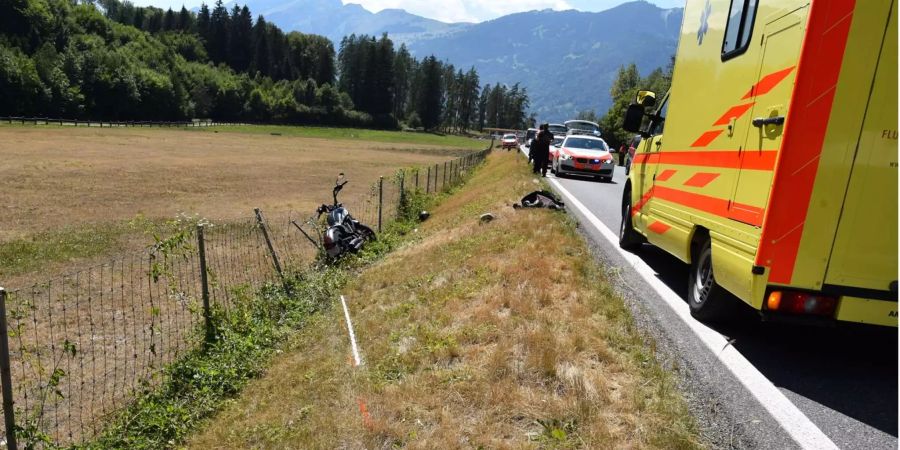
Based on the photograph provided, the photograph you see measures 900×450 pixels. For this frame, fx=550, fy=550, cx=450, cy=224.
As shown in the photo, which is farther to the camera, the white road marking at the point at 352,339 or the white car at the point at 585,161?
the white car at the point at 585,161

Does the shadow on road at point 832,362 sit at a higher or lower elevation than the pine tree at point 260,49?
lower

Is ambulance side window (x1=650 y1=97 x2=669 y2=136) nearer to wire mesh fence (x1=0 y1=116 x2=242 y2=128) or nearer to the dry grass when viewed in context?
the dry grass

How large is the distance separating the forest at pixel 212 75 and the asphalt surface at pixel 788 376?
299 ft

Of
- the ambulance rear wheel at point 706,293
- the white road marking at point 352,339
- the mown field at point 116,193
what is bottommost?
the mown field at point 116,193

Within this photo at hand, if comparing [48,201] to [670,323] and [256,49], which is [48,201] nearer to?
[670,323]

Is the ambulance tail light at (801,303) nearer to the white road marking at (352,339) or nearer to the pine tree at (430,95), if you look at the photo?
the white road marking at (352,339)

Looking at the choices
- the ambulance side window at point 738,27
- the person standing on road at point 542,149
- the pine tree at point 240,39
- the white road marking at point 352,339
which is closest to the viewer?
the ambulance side window at point 738,27

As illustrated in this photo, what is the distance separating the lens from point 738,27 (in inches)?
175

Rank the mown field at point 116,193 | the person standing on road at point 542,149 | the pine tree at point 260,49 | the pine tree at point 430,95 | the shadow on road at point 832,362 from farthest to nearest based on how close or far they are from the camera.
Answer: the pine tree at point 260,49
the pine tree at point 430,95
the person standing on road at point 542,149
the mown field at point 116,193
the shadow on road at point 832,362

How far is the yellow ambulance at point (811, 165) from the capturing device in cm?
322

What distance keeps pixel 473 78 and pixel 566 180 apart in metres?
133

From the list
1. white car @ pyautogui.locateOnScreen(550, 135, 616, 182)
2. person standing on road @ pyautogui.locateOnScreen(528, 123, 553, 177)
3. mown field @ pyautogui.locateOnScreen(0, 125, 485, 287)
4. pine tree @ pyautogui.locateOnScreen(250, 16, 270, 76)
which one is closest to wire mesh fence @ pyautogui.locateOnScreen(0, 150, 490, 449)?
mown field @ pyautogui.locateOnScreen(0, 125, 485, 287)

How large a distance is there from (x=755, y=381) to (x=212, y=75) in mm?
125738

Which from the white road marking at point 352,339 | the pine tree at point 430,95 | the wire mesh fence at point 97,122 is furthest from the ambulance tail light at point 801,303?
the pine tree at point 430,95
